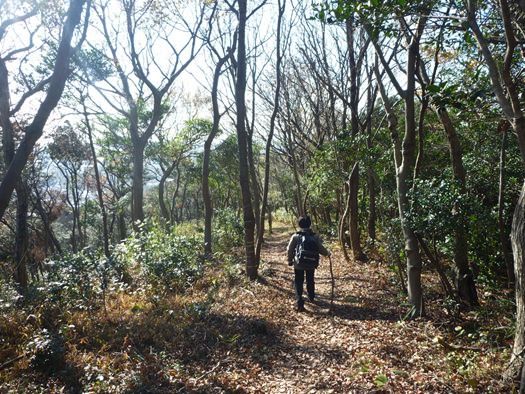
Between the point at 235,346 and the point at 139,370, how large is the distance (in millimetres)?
1516

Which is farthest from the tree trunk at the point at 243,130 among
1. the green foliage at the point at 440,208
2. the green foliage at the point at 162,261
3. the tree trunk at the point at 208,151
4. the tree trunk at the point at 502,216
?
the tree trunk at the point at 502,216

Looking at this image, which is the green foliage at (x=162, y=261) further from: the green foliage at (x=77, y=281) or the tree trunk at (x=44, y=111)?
the tree trunk at (x=44, y=111)

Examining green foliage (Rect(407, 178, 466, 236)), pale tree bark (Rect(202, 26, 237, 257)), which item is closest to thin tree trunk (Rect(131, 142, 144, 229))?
pale tree bark (Rect(202, 26, 237, 257))

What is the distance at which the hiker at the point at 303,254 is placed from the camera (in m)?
6.74

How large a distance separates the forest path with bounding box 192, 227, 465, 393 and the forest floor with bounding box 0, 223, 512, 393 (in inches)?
0.7

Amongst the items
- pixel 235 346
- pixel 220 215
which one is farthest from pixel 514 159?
pixel 220 215

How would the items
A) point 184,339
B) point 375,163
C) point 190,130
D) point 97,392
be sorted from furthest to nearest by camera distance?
point 190,130
point 375,163
point 184,339
point 97,392

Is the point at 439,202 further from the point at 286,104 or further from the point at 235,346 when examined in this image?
the point at 286,104

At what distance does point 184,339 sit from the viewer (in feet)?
17.6

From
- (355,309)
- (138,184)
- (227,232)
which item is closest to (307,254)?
(355,309)

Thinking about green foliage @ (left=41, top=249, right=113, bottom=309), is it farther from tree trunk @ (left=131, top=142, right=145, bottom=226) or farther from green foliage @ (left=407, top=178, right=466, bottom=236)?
green foliage @ (left=407, top=178, right=466, bottom=236)

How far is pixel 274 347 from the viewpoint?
529cm

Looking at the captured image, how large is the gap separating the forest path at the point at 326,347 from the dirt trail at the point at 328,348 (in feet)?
0.04

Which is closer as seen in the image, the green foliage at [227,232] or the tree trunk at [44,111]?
the tree trunk at [44,111]
